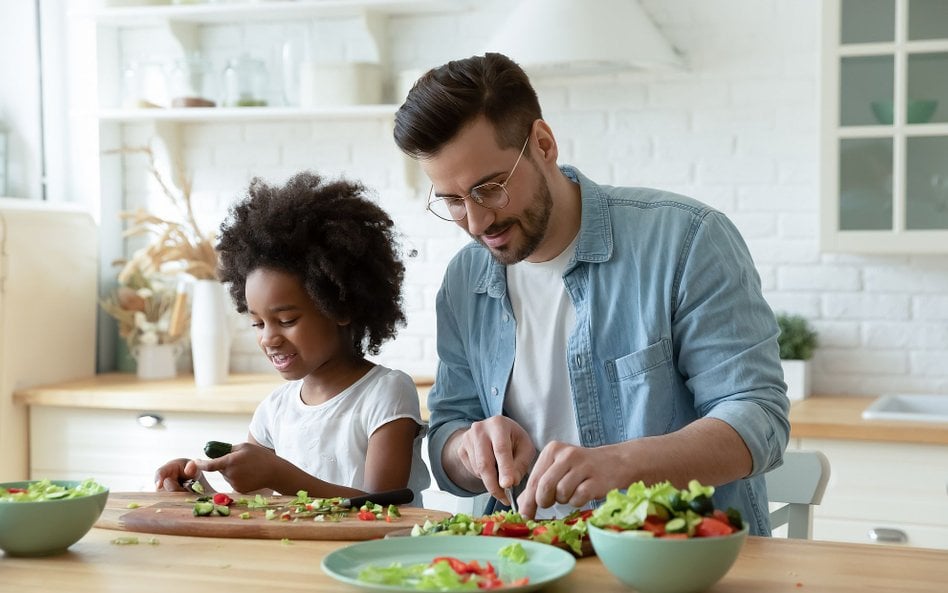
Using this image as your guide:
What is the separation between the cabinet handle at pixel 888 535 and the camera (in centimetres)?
292

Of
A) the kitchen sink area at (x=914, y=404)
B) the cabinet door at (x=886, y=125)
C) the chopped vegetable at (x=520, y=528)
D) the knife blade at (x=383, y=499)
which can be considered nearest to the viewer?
the chopped vegetable at (x=520, y=528)

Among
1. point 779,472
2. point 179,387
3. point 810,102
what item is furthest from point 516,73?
point 179,387

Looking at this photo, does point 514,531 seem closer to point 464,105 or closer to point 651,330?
point 651,330

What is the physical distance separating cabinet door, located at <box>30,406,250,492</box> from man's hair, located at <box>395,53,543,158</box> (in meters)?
1.79

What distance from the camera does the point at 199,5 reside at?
3.87 m

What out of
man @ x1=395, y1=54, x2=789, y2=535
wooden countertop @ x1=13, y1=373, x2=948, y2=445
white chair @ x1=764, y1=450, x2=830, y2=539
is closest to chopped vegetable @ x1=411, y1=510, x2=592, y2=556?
man @ x1=395, y1=54, x2=789, y2=535

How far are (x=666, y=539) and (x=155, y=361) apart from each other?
3022 mm

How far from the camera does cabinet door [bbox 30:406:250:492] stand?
11.5ft

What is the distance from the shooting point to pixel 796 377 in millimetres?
3365

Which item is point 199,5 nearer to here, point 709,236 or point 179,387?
point 179,387

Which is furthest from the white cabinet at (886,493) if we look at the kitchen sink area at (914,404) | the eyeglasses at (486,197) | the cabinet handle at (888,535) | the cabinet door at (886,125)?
the eyeglasses at (486,197)

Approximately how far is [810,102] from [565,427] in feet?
6.17

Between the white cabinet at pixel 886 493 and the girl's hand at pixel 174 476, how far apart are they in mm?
1670

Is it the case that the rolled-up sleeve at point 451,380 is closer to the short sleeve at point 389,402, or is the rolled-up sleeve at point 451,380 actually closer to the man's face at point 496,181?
the short sleeve at point 389,402
